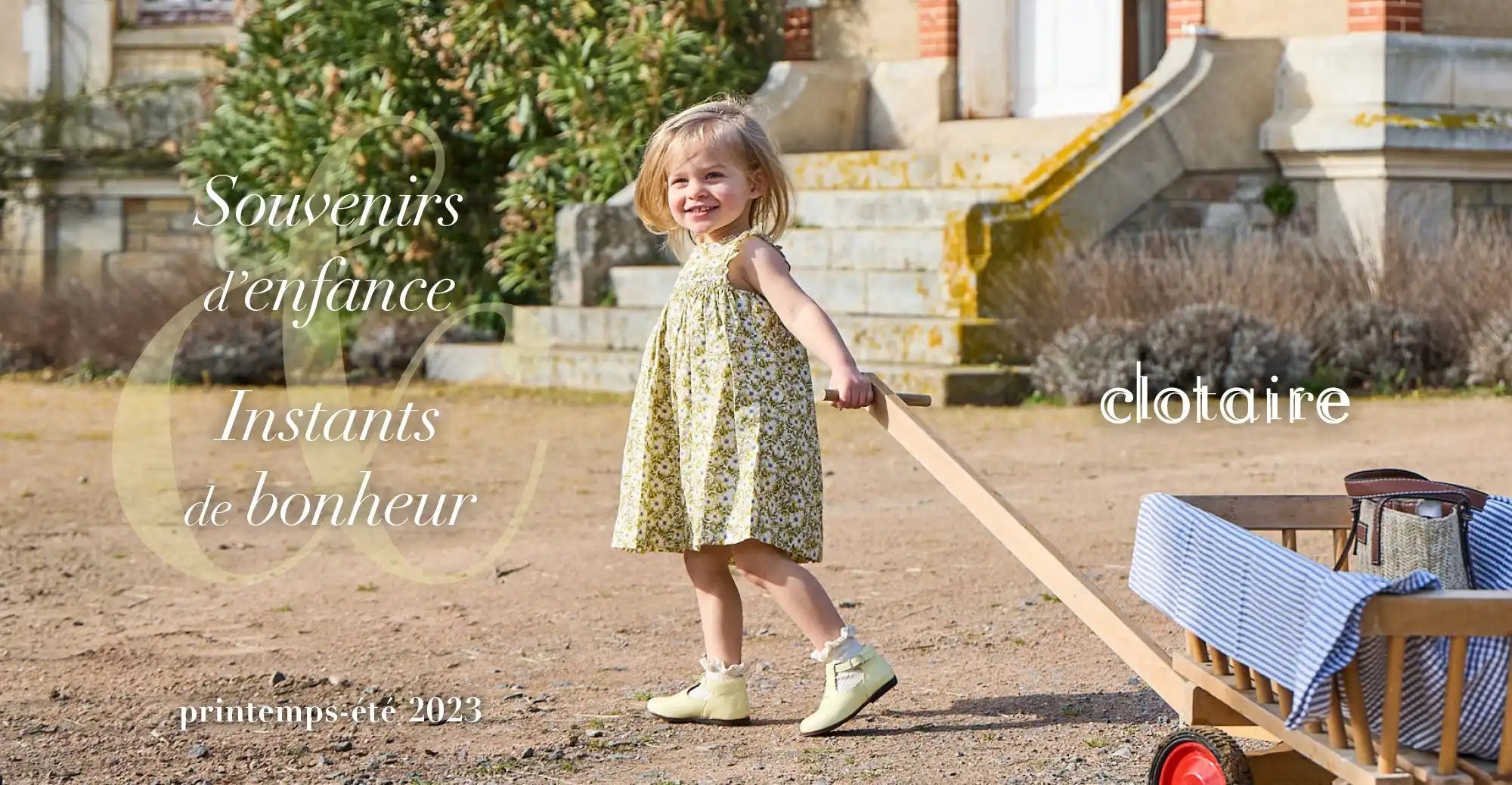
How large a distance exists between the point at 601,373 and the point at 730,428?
23.9 feet

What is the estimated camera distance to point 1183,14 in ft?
39.3

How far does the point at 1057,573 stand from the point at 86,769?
196 cm

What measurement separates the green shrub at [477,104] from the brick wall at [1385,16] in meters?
4.10

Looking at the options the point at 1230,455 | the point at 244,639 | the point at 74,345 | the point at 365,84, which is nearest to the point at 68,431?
the point at 74,345

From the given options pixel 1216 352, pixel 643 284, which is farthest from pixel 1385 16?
pixel 643 284

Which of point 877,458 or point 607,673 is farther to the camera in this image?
point 877,458

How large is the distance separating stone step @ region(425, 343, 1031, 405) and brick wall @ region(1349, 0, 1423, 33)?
10.6 ft

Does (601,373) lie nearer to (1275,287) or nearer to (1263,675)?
(1275,287)

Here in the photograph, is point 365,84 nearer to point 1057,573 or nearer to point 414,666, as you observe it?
point 414,666

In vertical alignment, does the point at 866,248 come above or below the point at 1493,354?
above

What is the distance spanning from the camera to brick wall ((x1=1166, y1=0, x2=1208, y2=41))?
11953mm

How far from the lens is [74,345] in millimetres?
13016

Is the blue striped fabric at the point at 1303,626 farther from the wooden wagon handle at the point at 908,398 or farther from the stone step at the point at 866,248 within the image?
the stone step at the point at 866,248

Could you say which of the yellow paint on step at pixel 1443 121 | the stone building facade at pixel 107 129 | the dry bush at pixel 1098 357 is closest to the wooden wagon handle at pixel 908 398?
the dry bush at pixel 1098 357
